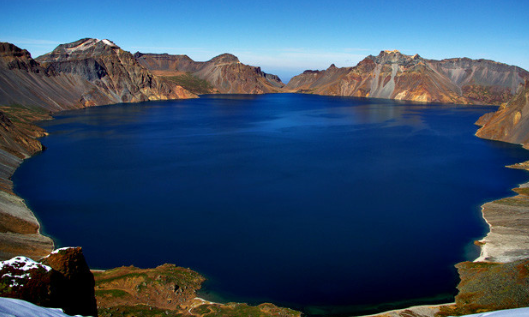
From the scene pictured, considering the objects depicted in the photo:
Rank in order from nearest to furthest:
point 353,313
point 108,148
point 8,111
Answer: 1. point 353,313
2. point 108,148
3. point 8,111

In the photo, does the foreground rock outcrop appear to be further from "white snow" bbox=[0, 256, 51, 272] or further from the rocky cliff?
the rocky cliff

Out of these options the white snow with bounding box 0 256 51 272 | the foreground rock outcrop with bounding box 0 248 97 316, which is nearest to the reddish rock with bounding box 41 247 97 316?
the foreground rock outcrop with bounding box 0 248 97 316

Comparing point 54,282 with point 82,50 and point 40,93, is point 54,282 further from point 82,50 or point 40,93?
point 82,50

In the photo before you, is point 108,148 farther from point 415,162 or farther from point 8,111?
point 415,162

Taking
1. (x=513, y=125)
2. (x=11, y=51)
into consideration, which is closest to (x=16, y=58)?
(x=11, y=51)

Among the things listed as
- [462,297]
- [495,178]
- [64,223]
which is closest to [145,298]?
[64,223]
